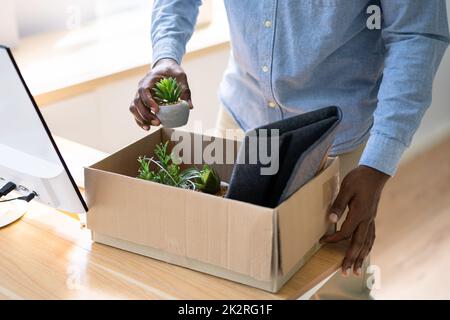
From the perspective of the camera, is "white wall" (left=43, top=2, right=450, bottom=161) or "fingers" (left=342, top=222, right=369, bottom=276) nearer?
"fingers" (left=342, top=222, right=369, bottom=276)

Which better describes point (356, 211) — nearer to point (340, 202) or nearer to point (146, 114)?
point (340, 202)

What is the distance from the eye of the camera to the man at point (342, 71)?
121 centimetres

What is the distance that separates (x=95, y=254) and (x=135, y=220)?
12cm

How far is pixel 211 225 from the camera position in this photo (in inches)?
42.2

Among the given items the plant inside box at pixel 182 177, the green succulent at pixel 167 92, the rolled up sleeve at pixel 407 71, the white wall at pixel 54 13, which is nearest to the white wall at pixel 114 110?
the white wall at pixel 54 13

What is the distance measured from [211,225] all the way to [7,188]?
48 centimetres

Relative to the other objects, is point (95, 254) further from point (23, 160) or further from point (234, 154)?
point (234, 154)

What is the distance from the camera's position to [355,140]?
5.20ft

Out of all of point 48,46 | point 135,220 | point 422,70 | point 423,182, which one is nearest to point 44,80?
point 48,46

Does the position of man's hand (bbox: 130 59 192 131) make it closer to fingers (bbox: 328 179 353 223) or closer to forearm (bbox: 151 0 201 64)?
forearm (bbox: 151 0 201 64)

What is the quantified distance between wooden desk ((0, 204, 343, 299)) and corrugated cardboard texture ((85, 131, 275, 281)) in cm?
3

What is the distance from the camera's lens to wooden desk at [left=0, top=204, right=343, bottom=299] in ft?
3.58

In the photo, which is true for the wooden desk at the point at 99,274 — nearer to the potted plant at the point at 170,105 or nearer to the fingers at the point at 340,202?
the fingers at the point at 340,202

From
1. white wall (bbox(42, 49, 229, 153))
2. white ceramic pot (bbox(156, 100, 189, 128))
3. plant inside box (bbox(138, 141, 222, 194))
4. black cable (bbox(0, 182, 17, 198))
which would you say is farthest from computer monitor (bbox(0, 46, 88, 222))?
white wall (bbox(42, 49, 229, 153))
